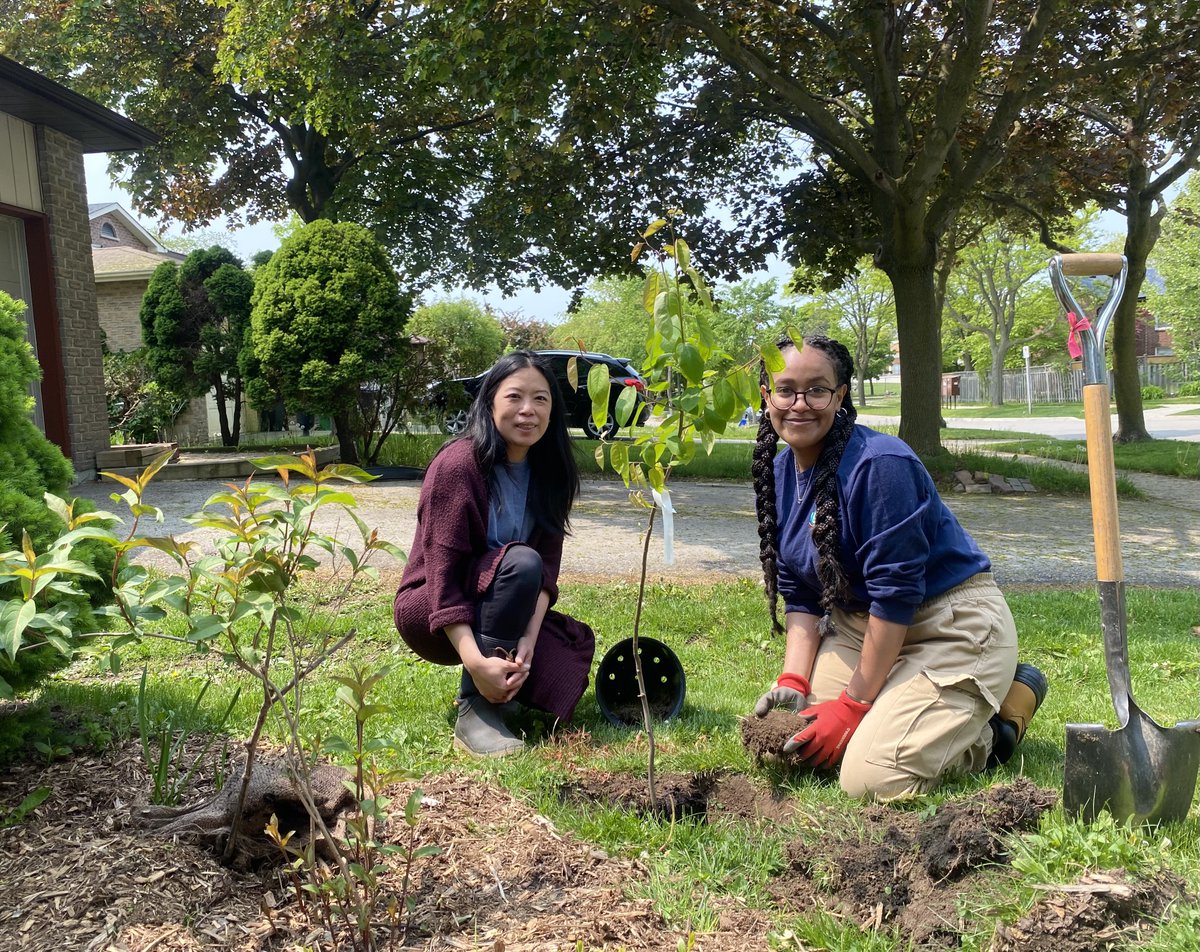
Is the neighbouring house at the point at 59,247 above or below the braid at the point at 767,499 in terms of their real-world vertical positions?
above

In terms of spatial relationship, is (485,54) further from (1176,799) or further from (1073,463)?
(1073,463)

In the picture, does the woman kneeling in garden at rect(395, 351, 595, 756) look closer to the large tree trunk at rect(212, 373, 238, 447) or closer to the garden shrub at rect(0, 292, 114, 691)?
the garden shrub at rect(0, 292, 114, 691)

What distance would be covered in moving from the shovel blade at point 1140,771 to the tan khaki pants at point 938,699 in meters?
0.46

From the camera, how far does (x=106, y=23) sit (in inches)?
542

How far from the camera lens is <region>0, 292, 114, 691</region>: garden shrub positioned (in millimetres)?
2586

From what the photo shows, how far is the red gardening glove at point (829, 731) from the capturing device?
285cm

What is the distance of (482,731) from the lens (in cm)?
328

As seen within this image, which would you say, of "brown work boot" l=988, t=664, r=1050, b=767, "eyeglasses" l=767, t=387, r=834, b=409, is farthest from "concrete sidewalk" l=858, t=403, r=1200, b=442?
"eyeglasses" l=767, t=387, r=834, b=409

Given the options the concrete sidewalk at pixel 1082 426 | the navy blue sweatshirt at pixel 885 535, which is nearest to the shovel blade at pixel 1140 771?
the navy blue sweatshirt at pixel 885 535

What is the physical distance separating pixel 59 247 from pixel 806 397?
10.7 m

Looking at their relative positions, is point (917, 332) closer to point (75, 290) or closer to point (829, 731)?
point (829, 731)

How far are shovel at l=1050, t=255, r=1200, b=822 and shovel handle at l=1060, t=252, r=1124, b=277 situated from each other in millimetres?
222

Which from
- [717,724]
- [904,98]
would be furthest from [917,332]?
[717,724]

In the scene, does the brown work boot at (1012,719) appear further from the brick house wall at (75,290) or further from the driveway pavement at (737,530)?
the brick house wall at (75,290)
